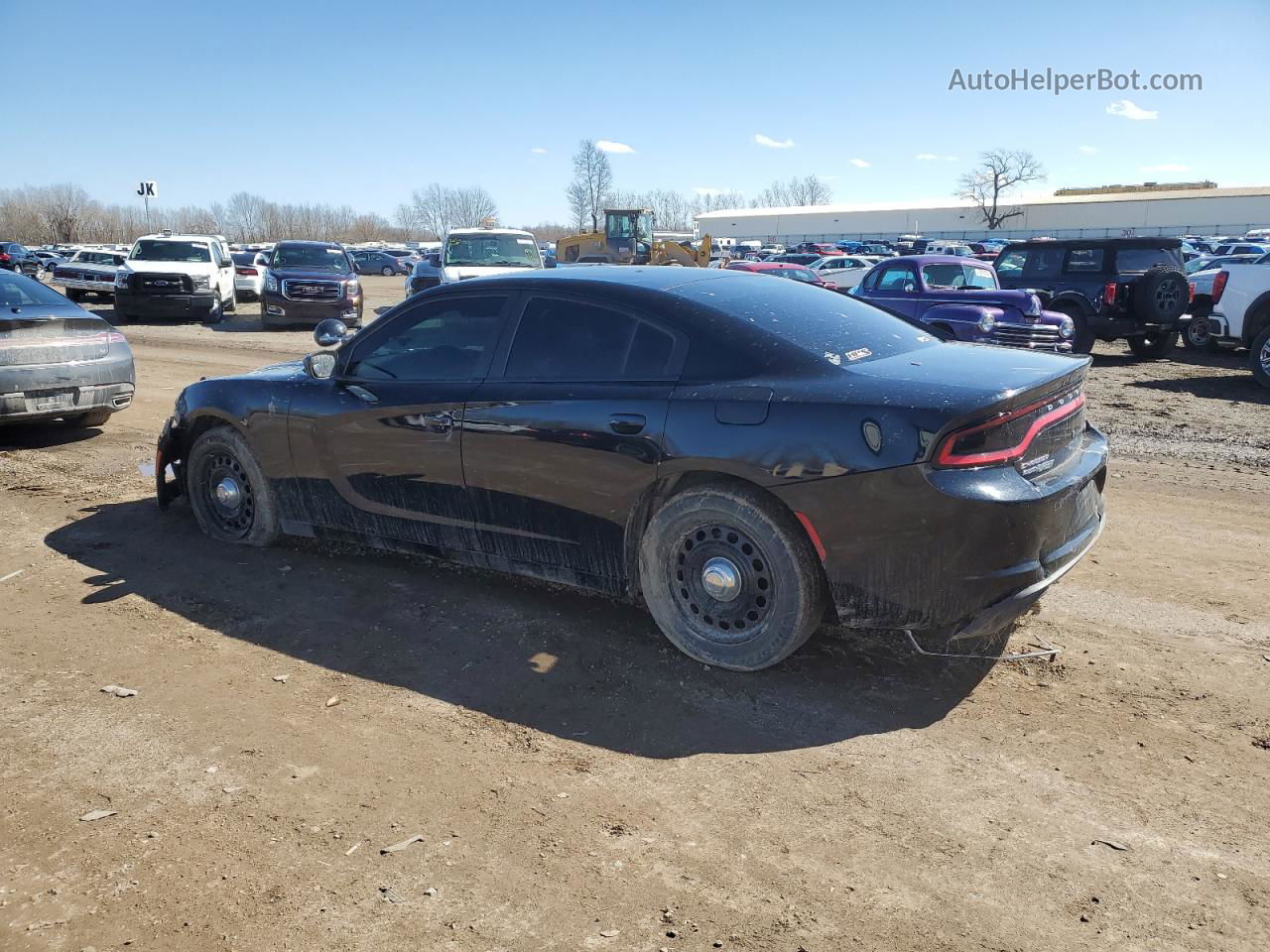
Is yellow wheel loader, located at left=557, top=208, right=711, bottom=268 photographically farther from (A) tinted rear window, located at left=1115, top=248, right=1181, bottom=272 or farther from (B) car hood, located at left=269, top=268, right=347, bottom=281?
(A) tinted rear window, located at left=1115, top=248, right=1181, bottom=272

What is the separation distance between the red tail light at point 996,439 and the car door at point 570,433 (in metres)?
Answer: 1.13

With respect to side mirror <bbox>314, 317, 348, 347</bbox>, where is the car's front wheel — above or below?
below

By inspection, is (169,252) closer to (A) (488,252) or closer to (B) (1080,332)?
(A) (488,252)

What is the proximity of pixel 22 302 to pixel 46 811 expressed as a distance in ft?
21.6

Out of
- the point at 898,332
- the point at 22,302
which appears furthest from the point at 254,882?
the point at 22,302

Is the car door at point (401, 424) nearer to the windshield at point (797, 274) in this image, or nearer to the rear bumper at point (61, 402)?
the rear bumper at point (61, 402)

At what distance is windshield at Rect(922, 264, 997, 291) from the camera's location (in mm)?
13281

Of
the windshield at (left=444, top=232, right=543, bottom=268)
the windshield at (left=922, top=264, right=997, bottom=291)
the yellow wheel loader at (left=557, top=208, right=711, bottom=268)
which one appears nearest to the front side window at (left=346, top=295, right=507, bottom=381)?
the windshield at (left=922, top=264, right=997, bottom=291)

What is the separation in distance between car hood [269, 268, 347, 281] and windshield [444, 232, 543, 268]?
2571mm

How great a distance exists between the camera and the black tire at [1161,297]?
14688 mm

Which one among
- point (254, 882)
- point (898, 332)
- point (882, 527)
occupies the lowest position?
point (254, 882)

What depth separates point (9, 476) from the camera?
730 cm

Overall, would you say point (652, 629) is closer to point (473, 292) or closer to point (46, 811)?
point (473, 292)

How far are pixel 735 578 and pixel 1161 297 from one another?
1365cm
